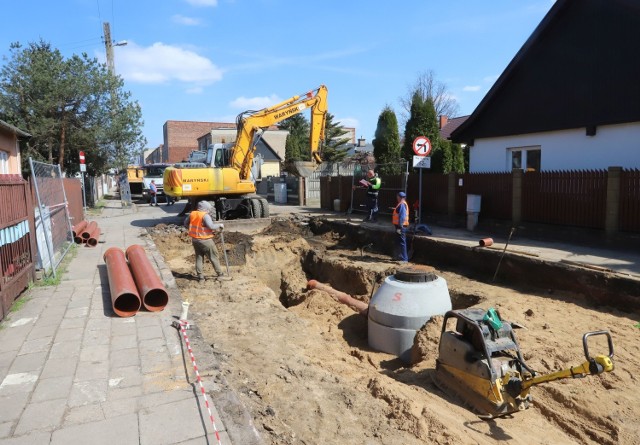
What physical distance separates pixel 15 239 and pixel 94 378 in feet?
12.2

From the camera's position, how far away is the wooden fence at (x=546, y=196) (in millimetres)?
9891

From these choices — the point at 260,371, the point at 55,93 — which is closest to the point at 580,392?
the point at 260,371

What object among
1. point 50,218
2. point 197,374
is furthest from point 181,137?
point 197,374

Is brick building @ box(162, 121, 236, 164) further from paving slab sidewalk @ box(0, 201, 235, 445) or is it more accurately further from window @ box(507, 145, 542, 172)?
paving slab sidewalk @ box(0, 201, 235, 445)

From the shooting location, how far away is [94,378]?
4461 mm

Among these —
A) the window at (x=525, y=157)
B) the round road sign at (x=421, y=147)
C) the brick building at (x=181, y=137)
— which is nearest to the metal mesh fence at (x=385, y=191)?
the round road sign at (x=421, y=147)

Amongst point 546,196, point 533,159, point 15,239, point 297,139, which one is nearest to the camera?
point 15,239

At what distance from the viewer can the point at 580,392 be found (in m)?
4.84

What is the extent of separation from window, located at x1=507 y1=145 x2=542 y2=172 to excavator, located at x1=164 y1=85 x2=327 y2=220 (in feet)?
22.4

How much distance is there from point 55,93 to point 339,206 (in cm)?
1545

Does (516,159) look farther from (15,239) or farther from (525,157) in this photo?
(15,239)

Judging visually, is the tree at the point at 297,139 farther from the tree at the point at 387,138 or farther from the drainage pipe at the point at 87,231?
the drainage pipe at the point at 87,231

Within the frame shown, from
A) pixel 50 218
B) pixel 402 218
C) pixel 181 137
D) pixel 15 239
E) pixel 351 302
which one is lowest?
pixel 351 302

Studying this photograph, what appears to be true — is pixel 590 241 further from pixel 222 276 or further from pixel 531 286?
pixel 222 276
